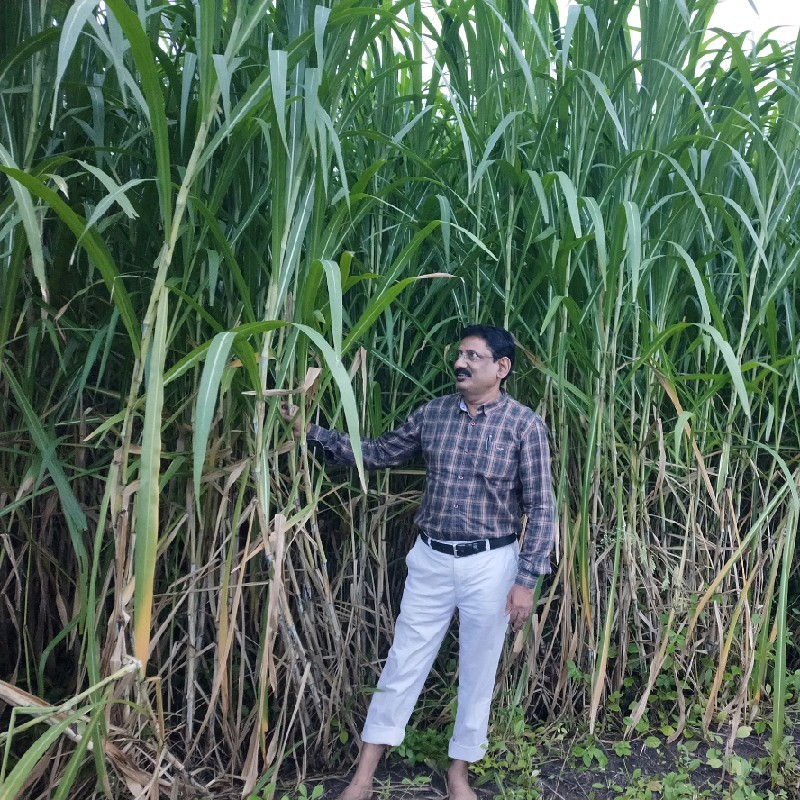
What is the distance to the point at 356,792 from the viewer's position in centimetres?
154

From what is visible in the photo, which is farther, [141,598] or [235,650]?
[235,650]

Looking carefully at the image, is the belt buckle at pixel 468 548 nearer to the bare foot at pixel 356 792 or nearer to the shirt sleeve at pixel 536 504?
the shirt sleeve at pixel 536 504

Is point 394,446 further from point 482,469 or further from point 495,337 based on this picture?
point 495,337

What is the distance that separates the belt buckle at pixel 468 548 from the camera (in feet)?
5.32

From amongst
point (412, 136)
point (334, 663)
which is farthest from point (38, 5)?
point (334, 663)

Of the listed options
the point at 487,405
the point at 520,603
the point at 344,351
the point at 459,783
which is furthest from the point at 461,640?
the point at 344,351

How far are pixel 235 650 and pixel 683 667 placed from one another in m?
1.15

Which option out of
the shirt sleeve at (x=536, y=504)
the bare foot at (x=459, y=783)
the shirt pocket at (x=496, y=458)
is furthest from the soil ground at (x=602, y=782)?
the shirt pocket at (x=496, y=458)

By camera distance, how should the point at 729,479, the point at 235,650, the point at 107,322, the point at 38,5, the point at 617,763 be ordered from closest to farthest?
1. the point at 38,5
2. the point at 107,322
3. the point at 235,650
4. the point at 617,763
5. the point at 729,479

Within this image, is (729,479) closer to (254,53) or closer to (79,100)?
(254,53)

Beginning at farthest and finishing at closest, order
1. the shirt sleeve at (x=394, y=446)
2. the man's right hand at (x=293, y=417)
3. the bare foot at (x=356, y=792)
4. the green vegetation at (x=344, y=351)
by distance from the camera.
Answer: the shirt sleeve at (x=394, y=446) < the bare foot at (x=356, y=792) < the man's right hand at (x=293, y=417) < the green vegetation at (x=344, y=351)

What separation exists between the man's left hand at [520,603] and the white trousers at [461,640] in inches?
1.4

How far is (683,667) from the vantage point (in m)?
1.80

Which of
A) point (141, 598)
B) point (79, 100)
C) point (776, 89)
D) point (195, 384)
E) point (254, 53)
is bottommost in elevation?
point (141, 598)
